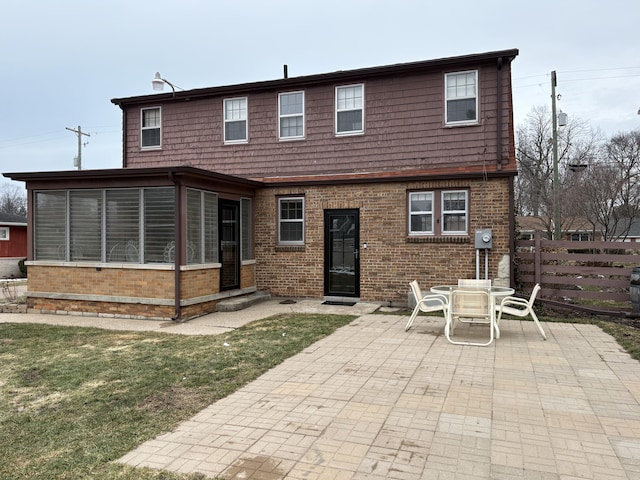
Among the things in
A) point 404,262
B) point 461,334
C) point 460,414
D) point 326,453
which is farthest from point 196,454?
point 404,262

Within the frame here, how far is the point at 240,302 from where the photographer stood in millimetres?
10469

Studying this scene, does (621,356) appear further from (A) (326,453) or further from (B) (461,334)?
(A) (326,453)

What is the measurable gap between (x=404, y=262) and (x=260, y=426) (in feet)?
24.6

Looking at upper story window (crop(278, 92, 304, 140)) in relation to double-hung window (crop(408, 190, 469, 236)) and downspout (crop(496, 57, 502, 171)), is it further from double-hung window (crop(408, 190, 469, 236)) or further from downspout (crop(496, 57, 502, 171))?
downspout (crop(496, 57, 502, 171))

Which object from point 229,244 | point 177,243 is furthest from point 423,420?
point 229,244

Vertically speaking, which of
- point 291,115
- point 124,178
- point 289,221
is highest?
point 291,115

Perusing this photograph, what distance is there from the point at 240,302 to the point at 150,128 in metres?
6.59

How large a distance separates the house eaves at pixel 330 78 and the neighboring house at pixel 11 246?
11324 millimetres

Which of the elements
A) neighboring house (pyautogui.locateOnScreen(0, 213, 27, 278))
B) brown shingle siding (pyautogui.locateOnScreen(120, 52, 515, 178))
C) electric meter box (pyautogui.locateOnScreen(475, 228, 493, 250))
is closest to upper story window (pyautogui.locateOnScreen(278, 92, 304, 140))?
brown shingle siding (pyautogui.locateOnScreen(120, 52, 515, 178))

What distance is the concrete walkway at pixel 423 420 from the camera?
124 inches

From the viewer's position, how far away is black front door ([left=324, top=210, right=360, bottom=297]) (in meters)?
11.4

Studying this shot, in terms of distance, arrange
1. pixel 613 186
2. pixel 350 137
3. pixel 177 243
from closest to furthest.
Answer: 1. pixel 177 243
2. pixel 350 137
3. pixel 613 186

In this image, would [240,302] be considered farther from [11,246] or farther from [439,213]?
[11,246]

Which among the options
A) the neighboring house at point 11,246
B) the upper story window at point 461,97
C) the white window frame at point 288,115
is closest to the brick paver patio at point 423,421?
the upper story window at point 461,97
